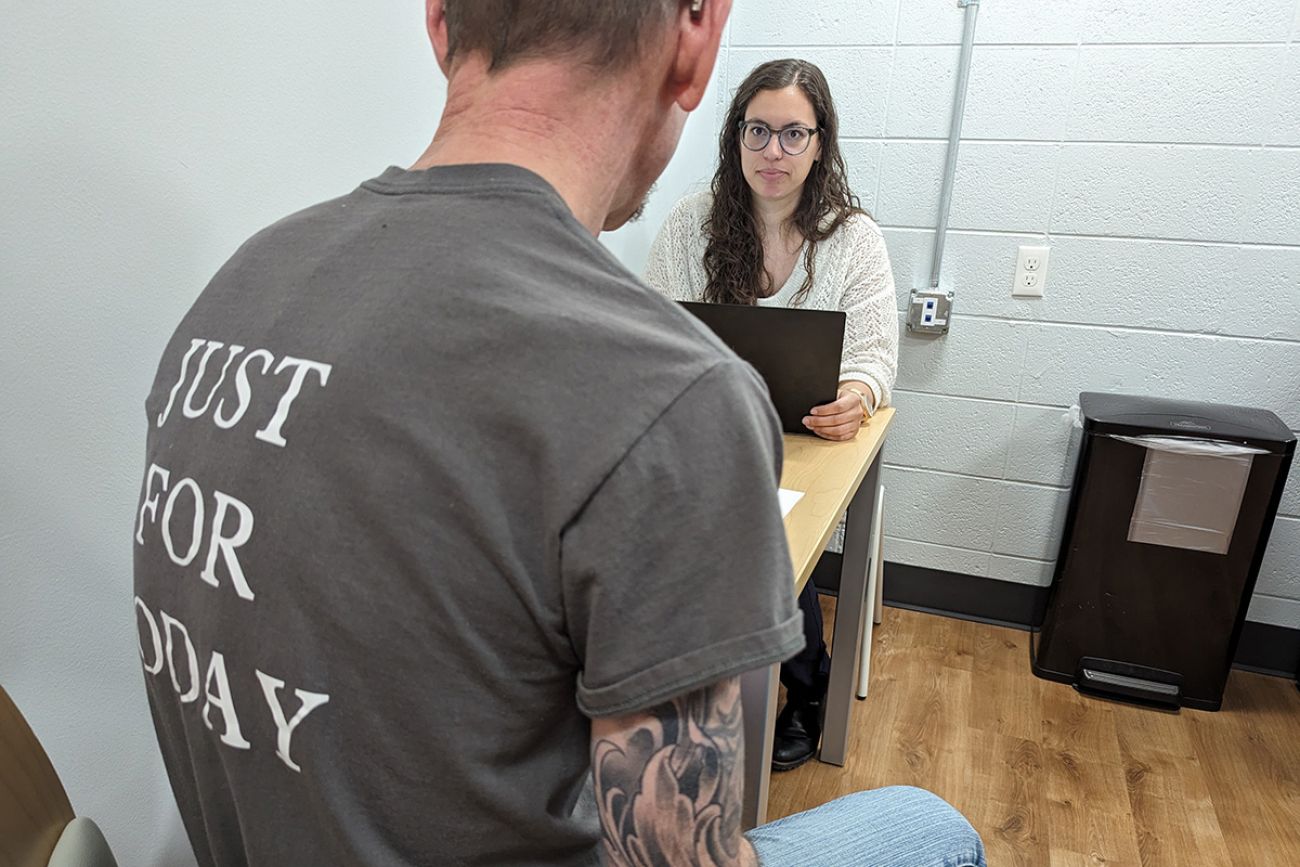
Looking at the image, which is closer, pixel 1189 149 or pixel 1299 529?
pixel 1189 149

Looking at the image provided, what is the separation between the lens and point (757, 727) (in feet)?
3.27

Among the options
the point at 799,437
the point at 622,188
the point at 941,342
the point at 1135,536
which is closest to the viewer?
the point at 622,188

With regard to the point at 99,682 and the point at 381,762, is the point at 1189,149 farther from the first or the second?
the point at 99,682

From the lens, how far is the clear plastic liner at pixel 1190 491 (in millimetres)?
1900

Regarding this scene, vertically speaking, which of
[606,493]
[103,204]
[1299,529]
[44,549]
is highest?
[103,204]

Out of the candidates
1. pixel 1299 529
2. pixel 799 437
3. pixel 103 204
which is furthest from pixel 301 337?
pixel 1299 529

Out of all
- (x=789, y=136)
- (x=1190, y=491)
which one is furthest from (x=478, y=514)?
(x=1190, y=491)

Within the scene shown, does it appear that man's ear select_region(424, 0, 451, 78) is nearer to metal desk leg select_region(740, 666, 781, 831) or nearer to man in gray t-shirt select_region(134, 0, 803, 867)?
man in gray t-shirt select_region(134, 0, 803, 867)

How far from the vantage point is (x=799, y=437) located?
151 centimetres

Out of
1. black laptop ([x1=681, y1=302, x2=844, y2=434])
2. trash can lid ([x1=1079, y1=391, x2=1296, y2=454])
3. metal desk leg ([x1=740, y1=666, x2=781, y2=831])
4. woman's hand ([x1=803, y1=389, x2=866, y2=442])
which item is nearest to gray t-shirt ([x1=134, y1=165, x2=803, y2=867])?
metal desk leg ([x1=740, y1=666, x2=781, y2=831])

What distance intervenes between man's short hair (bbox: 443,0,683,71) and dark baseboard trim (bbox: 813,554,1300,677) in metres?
2.10

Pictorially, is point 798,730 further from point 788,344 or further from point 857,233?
point 857,233

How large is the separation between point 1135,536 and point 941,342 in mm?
723

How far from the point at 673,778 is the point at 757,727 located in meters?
0.52
